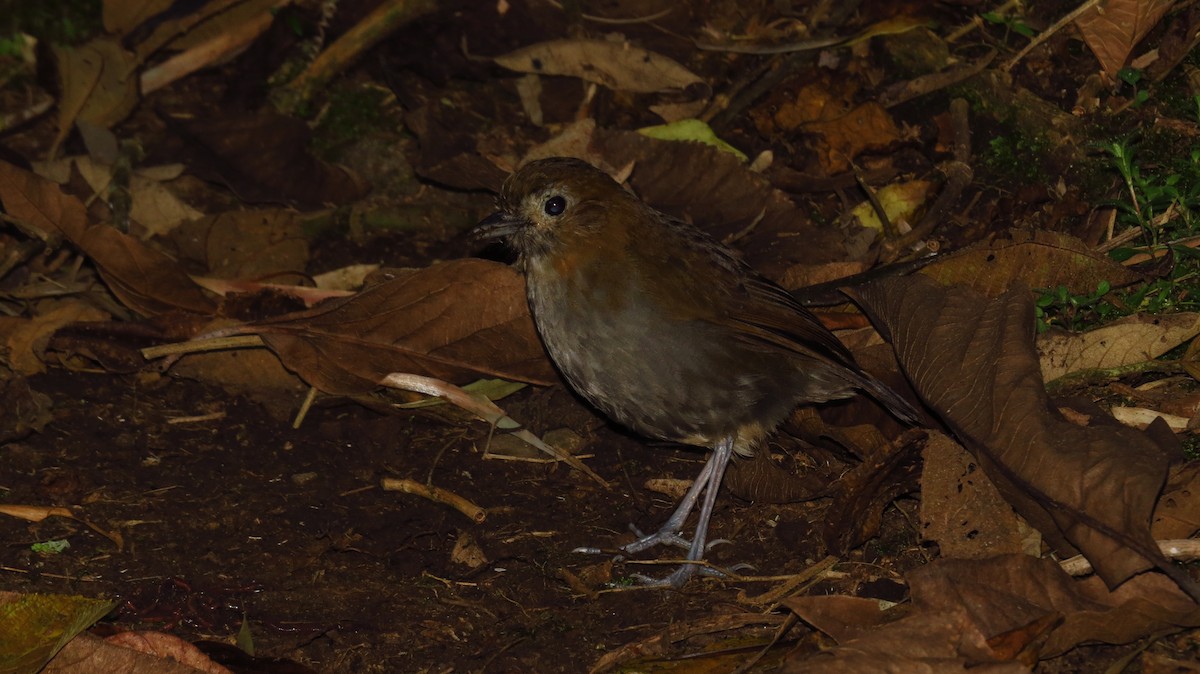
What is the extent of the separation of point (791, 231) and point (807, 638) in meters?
2.36

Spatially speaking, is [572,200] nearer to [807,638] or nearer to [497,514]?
[497,514]

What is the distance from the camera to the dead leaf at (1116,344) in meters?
4.42

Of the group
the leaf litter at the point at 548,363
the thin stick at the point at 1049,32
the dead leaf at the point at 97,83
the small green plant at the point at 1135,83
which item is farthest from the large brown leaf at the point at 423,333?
the small green plant at the point at 1135,83

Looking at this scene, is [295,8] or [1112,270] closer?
[1112,270]

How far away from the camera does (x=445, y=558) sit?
438 centimetres

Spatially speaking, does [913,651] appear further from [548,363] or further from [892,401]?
[548,363]

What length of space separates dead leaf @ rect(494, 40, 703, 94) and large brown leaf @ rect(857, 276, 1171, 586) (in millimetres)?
2137

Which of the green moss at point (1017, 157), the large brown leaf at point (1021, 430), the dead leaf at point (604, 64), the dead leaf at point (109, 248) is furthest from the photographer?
the dead leaf at point (604, 64)

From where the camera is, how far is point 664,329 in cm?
451

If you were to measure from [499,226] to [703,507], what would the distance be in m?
1.27

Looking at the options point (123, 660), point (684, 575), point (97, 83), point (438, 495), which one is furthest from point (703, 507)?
point (97, 83)

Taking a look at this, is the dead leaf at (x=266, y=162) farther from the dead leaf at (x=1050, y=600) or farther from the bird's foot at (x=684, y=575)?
the dead leaf at (x=1050, y=600)

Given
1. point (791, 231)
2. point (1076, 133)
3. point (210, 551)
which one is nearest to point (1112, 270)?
point (1076, 133)

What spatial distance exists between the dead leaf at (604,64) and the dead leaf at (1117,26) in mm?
1839
